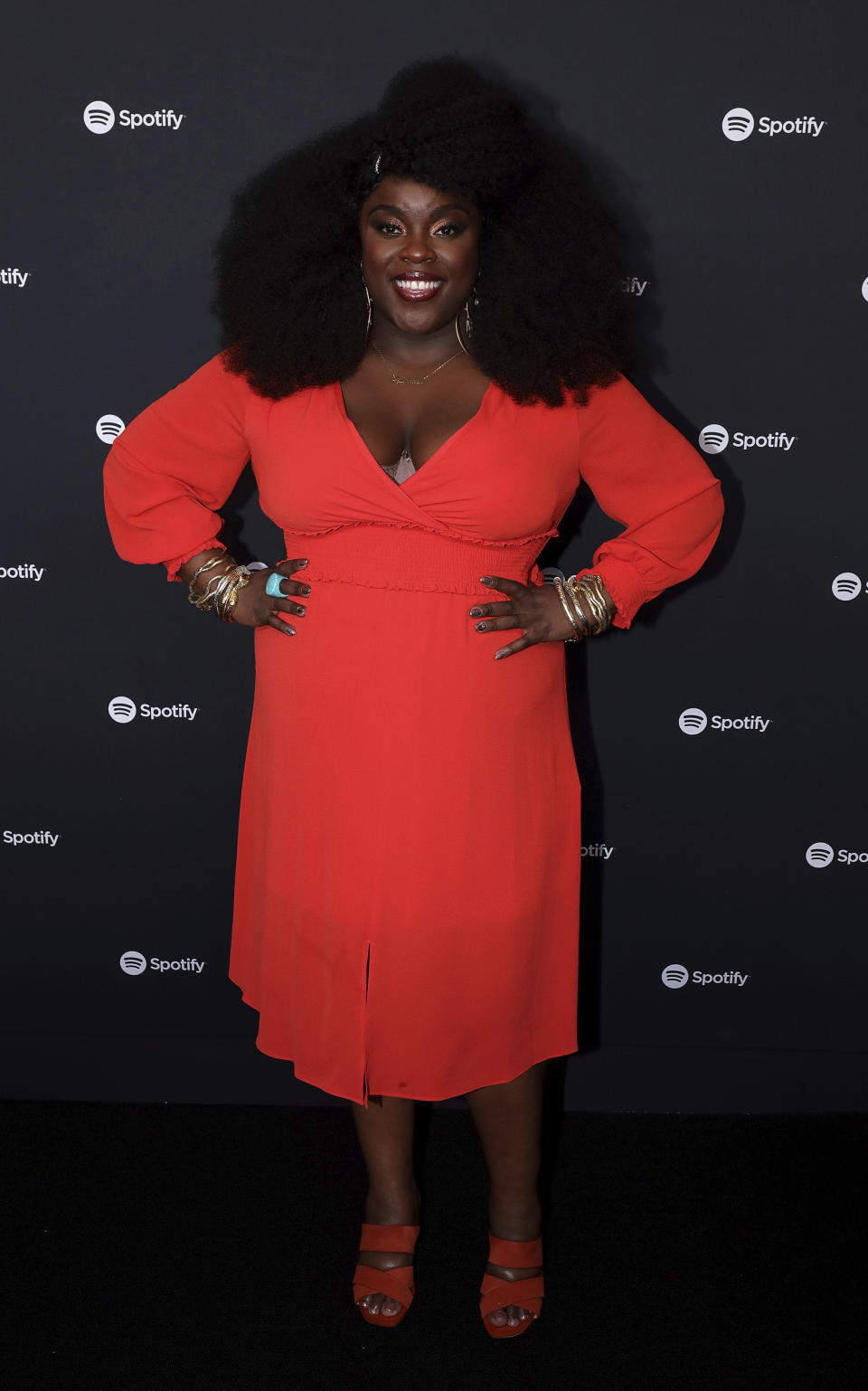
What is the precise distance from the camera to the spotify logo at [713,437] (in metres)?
2.43

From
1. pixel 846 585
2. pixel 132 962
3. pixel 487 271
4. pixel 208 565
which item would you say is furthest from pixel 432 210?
pixel 132 962

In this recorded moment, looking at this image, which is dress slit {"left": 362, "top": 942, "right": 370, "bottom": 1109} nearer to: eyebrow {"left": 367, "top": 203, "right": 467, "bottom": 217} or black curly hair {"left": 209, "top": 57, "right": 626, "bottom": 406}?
black curly hair {"left": 209, "top": 57, "right": 626, "bottom": 406}

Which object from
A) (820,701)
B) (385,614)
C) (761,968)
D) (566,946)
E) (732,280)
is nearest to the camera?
(385,614)

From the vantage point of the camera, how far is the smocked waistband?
6.20 ft

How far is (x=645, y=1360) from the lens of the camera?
2152 mm

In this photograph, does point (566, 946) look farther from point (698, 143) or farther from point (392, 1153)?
point (698, 143)

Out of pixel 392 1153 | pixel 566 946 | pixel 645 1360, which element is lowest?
pixel 645 1360

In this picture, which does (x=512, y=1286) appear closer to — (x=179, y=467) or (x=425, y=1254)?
(x=425, y=1254)

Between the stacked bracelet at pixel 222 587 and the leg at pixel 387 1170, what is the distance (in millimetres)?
962

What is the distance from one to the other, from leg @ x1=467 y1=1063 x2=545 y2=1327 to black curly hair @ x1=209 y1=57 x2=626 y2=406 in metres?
1.25

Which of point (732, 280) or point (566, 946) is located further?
point (732, 280)

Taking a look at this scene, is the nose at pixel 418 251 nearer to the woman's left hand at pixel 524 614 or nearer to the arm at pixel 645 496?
the arm at pixel 645 496

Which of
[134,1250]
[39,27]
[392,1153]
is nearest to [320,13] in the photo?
[39,27]

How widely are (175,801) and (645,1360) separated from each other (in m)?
1.50
